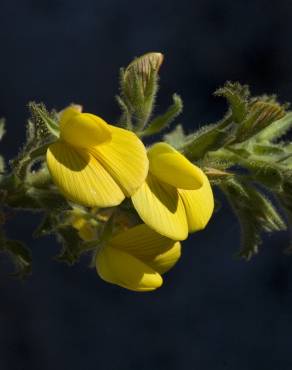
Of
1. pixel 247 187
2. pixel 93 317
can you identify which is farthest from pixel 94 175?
pixel 93 317

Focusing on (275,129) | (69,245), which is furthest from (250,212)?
(69,245)

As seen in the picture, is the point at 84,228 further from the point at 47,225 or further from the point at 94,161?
the point at 94,161

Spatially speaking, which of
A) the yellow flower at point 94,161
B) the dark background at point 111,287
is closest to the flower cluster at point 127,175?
the yellow flower at point 94,161

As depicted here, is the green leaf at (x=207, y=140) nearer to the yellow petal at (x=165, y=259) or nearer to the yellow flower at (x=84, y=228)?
the yellow petal at (x=165, y=259)

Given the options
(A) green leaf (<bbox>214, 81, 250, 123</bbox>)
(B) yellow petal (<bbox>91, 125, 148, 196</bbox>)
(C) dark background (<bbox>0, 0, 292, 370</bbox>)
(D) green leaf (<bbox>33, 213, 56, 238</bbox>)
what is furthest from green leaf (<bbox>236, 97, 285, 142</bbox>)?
(C) dark background (<bbox>0, 0, 292, 370</bbox>)

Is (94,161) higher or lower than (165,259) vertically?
higher

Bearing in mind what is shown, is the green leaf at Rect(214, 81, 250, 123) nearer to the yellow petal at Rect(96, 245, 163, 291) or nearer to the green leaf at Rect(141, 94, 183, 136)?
the green leaf at Rect(141, 94, 183, 136)

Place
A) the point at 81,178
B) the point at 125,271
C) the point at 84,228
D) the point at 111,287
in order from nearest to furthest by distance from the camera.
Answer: the point at 81,178, the point at 125,271, the point at 84,228, the point at 111,287
